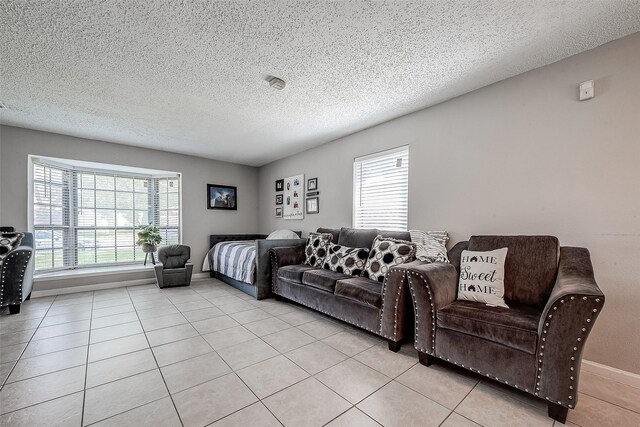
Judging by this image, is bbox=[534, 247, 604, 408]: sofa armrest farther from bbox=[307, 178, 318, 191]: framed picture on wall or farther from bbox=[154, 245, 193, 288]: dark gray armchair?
bbox=[154, 245, 193, 288]: dark gray armchair

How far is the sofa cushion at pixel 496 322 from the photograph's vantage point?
5.08 feet

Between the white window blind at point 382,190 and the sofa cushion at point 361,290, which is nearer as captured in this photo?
the sofa cushion at point 361,290

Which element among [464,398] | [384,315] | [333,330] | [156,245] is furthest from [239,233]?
[464,398]

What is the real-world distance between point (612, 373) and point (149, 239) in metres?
5.89

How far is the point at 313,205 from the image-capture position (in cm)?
457

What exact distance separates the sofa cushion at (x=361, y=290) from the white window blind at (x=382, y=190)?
1.01 m

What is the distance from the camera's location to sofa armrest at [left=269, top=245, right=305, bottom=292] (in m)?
3.63

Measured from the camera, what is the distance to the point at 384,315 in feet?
7.45

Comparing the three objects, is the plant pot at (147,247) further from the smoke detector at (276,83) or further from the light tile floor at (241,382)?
the smoke detector at (276,83)

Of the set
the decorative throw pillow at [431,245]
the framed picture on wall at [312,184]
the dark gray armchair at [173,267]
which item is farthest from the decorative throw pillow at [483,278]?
the dark gray armchair at [173,267]

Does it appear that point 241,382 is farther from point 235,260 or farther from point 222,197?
point 222,197

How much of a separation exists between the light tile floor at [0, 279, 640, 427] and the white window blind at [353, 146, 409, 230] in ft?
4.81

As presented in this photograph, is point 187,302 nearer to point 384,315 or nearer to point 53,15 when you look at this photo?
point 384,315

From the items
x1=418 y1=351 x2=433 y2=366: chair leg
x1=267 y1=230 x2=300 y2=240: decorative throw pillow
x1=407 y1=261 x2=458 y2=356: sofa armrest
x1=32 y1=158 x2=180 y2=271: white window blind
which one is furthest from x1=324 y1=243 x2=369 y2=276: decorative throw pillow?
x1=32 y1=158 x2=180 y2=271: white window blind
